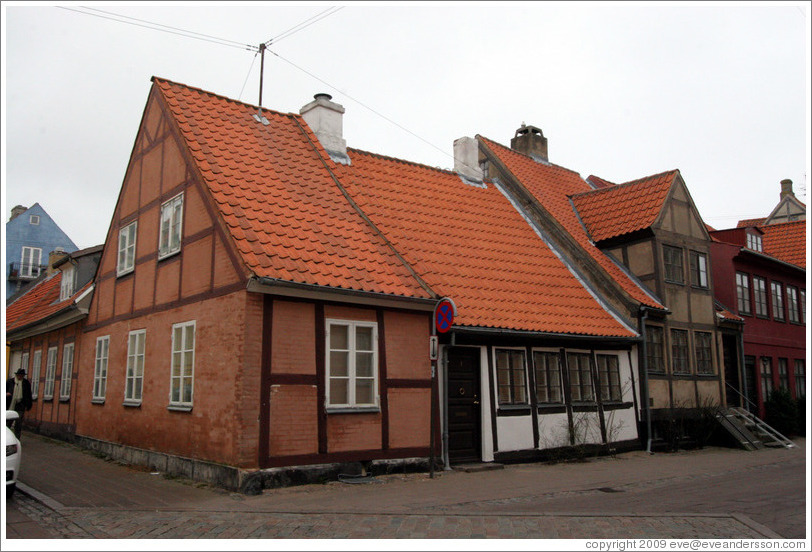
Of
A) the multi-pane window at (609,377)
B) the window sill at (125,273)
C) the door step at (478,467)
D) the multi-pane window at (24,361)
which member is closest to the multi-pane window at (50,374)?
the multi-pane window at (24,361)

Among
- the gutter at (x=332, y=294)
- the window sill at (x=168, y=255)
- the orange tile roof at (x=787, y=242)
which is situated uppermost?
the orange tile roof at (x=787, y=242)

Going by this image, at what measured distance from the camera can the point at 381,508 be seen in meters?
8.79

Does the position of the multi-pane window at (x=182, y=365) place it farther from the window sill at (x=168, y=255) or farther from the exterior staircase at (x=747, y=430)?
the exterior staircase at (x=747, y=430)

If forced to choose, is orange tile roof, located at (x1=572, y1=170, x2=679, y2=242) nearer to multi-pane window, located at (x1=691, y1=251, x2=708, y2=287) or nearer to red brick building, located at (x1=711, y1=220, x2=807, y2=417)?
multi-pane window, located at (x1=691, y1=251, x2=708, y2=287)

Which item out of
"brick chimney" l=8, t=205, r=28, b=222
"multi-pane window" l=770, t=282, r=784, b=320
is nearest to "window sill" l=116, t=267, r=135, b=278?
"multi-pane window" l=770, t=282, r=784, b=320

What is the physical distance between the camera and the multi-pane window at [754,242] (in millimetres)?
23973

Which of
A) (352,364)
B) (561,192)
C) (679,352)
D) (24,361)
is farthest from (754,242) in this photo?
(24,361)

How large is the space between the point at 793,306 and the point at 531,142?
11223 mm

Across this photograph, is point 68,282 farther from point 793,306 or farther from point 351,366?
point 793,306

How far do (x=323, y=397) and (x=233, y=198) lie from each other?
375cm

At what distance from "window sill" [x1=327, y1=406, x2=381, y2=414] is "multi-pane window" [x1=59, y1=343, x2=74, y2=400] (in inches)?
423

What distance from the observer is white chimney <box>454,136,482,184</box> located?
19938 mm

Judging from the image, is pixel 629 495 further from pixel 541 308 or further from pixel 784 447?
pixel 784 447

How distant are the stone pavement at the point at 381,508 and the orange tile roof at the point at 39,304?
797cm
